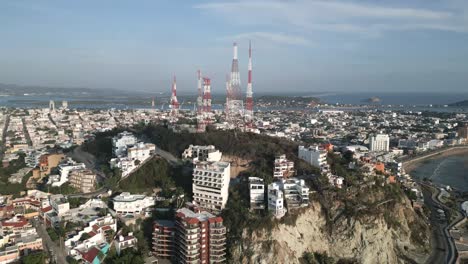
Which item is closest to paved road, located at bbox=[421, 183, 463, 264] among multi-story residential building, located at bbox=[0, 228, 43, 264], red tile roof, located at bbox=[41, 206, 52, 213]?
multi-story residential building, located at bbox=[0, 228, 43, 264]

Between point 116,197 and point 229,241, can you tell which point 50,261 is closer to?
point 116,197

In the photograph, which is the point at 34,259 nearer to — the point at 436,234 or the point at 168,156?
the point at 168,156

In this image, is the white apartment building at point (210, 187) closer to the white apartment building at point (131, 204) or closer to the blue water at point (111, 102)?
the white apartment building at point (131, 204)

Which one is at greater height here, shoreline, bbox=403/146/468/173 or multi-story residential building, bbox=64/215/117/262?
multi-story residential building, bbox=64/215/117/262

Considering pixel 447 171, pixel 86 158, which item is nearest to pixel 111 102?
pixel 86 158

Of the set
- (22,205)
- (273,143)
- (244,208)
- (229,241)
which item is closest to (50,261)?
(22,205)

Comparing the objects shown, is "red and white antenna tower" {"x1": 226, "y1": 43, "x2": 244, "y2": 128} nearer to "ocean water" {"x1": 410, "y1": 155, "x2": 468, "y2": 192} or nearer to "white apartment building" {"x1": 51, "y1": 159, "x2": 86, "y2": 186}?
"white apartment building" {"x1": 51, "y1": 159, "x2": 86, "y2": 186}
